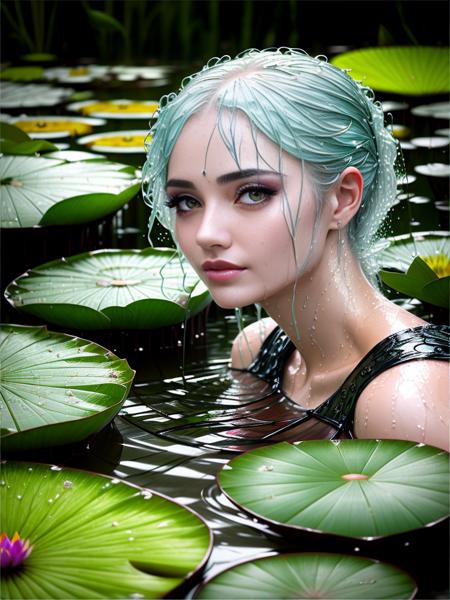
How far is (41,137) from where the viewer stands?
15.4 feet

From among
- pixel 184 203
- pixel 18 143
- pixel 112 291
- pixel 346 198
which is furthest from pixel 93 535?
pixel 18 143

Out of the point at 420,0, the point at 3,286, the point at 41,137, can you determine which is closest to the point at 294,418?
the point at 3,286

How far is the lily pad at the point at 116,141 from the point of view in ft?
14.7

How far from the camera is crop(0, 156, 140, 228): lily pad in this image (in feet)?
10.8

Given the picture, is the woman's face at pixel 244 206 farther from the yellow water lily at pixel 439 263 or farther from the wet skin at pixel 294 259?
the yellow water lily at pixel 439 263

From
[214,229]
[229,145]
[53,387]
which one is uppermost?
[229,145]

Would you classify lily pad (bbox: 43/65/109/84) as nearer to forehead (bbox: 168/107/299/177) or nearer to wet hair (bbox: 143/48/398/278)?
wet hair (bbox: 143/48/398/278)

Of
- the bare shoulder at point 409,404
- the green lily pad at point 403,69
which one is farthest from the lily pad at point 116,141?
the bare shoulder at point 409,404

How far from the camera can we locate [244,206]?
207 cm

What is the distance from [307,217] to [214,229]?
0.19m

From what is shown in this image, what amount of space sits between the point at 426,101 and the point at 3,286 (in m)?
2.63

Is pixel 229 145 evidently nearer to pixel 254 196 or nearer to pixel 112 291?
pixel 254 196

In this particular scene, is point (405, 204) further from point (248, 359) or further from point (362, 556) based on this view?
point (362, 556)

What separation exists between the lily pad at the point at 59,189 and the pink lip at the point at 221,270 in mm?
1204
